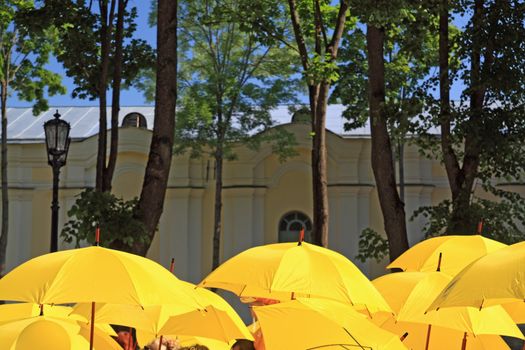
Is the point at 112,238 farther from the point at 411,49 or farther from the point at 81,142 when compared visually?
the point at 81,142

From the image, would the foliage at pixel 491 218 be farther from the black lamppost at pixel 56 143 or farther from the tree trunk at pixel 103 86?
the black lamppost at pixel 56 143

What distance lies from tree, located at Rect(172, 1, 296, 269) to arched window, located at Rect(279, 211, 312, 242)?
2077mm

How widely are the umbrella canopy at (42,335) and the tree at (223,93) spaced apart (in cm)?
1788

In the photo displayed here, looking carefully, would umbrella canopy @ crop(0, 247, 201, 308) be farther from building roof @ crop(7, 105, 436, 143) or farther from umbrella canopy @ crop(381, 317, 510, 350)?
building roof @ crop(7, 105, 436, 143)

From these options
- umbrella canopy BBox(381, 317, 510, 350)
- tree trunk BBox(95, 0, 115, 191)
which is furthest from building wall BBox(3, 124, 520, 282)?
umbrella canopy BBox(381, 317, 510, 350)

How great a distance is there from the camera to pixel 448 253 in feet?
26.2

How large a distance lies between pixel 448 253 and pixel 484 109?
498 cm

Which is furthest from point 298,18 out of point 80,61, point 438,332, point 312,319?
point 312,319

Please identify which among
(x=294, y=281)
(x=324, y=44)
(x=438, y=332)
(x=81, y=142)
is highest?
(x=324, y=44)

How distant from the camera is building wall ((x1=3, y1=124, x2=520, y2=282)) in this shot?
2436cm

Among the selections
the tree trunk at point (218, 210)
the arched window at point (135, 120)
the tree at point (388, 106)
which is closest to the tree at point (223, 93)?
the tree trunk at point (218, 210)

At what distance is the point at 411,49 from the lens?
13.5 meters

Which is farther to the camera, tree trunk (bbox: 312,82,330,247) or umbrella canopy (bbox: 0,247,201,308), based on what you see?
tree trunk (bbox: 312,82,330,247)

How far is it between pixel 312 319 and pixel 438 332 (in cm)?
260
